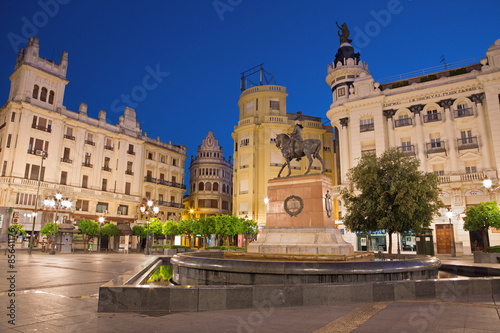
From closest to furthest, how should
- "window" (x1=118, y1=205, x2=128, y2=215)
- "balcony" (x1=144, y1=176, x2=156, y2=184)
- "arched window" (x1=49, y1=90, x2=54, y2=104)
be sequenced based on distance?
"arched window" (x1=49, y1=90, x2=54, y2=104) → "window" (x1=118, y1=205, x2=128, y2=215) → "balcony" (x1=144, y1=176, x2=156, y2=184)

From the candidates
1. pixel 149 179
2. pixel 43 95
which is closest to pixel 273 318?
pixel 43 95

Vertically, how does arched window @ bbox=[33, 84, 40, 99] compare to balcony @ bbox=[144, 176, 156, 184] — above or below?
above

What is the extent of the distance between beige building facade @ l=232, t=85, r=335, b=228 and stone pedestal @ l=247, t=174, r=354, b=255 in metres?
36.0

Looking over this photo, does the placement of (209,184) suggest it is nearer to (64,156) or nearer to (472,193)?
(64,156)

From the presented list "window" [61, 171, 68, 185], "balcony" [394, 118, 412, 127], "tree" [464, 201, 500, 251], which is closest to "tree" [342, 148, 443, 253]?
"tree" [464, 201, 500, 251]

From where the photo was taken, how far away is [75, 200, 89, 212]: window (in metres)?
49.4

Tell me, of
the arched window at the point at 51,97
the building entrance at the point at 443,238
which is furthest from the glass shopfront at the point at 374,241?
the arched window at the point at 51,97

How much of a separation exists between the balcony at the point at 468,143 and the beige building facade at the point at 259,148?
1885 cm

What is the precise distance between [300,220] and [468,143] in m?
34.0

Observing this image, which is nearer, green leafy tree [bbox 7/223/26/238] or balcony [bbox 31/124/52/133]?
green leafy tree [bbox 7/223/26/238]

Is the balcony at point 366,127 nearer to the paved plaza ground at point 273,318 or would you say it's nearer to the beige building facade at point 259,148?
the beige building facade at point 259,148

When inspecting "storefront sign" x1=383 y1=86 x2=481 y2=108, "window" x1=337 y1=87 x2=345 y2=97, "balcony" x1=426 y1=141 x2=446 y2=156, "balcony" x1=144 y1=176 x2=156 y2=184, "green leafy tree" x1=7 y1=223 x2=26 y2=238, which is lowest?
"green leafy tree" x1=7 y1=223 x2=26 y2=238

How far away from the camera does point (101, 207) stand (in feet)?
172

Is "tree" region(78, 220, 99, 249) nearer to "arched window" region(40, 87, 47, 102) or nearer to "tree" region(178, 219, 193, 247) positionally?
"tree" region(178, 219, 193, 247)
